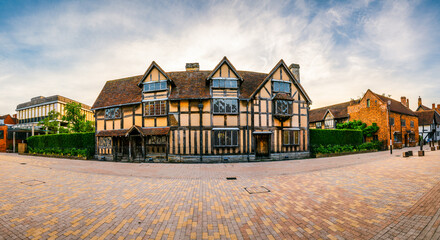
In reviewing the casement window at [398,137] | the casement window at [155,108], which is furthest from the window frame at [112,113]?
the casement window at [398,137]

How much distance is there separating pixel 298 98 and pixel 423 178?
1228 centimetres

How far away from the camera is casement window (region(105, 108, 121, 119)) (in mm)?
18406

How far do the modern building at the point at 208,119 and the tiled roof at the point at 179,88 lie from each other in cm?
11

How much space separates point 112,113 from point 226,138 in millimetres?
12976

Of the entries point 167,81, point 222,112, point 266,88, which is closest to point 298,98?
point 266,88

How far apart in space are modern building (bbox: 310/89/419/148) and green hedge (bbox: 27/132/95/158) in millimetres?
39722

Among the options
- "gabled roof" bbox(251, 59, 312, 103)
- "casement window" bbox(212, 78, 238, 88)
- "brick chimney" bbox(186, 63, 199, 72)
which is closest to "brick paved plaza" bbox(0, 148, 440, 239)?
"casement window" bbox(212, 78, 238, 88)

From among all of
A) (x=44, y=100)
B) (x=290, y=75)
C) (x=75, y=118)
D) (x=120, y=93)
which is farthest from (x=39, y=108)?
(x=290, y=75)

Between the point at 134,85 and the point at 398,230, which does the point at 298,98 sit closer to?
the point at 398,230

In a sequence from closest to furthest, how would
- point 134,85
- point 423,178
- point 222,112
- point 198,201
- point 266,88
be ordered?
1. point 198,201
2. point 423,178
3. point 222,112
4. point 266,88
5. point 134,85

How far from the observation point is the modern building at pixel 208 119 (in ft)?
53.9

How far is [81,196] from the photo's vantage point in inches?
247

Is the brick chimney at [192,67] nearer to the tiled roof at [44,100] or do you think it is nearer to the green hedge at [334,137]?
the green hedge at [334,137]

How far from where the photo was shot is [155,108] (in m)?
17.0
